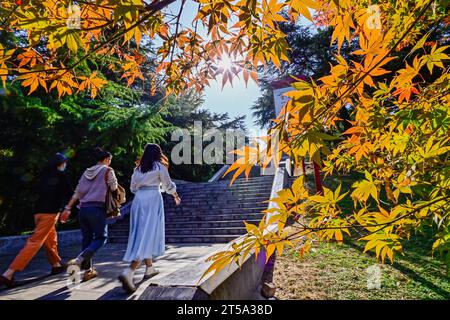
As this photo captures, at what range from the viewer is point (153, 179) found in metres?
3.42

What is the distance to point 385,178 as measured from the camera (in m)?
1.52

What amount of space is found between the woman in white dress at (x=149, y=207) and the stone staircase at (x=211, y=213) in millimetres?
3358

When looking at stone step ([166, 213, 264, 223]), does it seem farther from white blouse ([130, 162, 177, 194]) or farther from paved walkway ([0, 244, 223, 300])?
white blouse ([130, 162, 177, 194])

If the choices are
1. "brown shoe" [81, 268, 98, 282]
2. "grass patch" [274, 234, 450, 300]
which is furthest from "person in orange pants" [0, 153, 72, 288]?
"grass patch" [274, 234, 450, 300]

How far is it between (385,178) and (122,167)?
960 cm

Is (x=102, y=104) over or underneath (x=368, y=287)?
over

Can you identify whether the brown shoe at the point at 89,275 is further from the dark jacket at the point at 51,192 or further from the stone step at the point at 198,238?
→ the stone step at the point at 198,238

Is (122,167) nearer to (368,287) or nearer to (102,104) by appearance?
(102,104)

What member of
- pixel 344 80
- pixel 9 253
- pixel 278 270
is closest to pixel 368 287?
pixel 278 270

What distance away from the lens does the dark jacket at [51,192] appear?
3.72 metres

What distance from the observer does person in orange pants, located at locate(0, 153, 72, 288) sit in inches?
133

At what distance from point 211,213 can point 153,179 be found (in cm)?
537

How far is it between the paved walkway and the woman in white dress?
1.29 ft

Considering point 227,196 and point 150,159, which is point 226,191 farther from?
point 150,159
